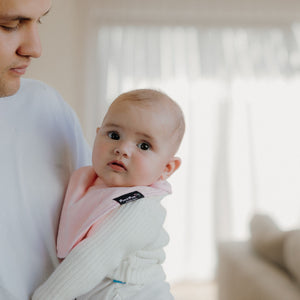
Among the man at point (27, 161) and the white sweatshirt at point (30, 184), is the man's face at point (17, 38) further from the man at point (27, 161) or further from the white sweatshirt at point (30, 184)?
the white sweatshirt at point (30, 184)

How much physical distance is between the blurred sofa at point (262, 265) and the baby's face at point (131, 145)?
1.15m

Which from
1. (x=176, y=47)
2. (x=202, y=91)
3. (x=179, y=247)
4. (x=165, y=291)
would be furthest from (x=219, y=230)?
(x=165, y=291)

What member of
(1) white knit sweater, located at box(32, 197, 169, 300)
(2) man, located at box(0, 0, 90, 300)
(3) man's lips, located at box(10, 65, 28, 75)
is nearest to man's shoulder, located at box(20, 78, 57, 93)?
(2) man, located at box(0, 0, 90, 300)

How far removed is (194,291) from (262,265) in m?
1.89

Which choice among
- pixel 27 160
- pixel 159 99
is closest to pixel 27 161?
pixel 27 160

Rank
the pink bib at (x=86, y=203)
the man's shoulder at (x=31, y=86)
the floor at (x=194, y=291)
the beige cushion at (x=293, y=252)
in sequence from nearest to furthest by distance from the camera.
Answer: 1. the pink bib at (x=86, y=203)
2. the man's shoulder at (x=31, y=86)
3. the beige cushion at (x=293, y=252)
4. the floor at (x=194, y=291)

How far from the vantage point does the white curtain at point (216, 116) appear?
4.03 meters

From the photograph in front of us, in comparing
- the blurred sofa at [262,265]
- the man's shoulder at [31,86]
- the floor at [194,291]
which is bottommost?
the floor at [194,291]

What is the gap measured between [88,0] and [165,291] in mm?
3733

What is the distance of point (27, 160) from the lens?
859 mm

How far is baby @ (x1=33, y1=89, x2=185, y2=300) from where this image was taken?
30.5 inches

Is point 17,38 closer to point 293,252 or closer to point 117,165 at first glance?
point 117,165

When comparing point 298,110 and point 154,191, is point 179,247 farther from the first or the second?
point 154,191

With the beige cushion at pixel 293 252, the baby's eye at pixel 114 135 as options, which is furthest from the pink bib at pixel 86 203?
the beige cushion at pixel 293 252
